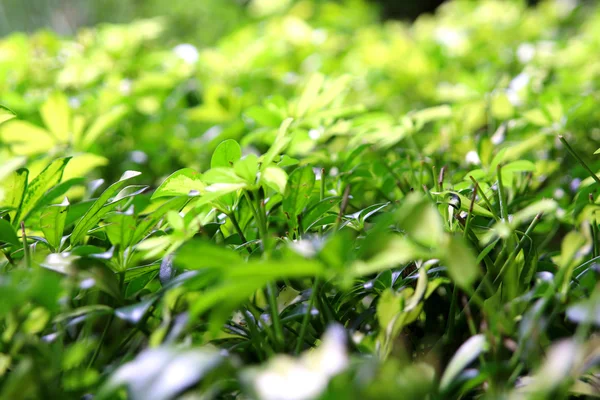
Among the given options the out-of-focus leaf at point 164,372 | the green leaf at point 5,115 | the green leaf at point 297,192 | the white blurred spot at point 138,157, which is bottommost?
the white blurred spot at point 138,157

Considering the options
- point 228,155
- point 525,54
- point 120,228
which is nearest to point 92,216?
point 120,228

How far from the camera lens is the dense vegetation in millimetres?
373

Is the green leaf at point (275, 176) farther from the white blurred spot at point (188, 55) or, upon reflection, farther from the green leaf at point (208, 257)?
the white blurred spot at point (188, 55)

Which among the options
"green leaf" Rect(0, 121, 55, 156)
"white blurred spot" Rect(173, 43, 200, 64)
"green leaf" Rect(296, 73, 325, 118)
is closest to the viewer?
"green leaf" Rect(296, 73, 325, 118)

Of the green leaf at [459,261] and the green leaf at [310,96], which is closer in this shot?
the green leaf at [459,261]

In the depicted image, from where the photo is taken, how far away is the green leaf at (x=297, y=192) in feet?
1.98

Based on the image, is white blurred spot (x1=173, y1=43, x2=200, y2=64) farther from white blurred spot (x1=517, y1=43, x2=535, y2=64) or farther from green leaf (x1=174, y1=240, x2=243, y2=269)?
green leaf (x1=174, y1=240, x2=243, y2=269)

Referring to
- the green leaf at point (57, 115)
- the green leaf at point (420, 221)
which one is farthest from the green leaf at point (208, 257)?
the green leaf at point (57, 115)

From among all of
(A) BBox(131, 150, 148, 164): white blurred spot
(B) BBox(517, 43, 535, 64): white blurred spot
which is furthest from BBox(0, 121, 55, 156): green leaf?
(B) BBox(517, 43, 535, 64): white blurred spot

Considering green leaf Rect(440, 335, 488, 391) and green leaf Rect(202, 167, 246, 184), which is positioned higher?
green leaf Rect(202, 167, 246, 184)

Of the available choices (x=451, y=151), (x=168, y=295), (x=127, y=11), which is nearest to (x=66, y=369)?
(x=168, y=295)

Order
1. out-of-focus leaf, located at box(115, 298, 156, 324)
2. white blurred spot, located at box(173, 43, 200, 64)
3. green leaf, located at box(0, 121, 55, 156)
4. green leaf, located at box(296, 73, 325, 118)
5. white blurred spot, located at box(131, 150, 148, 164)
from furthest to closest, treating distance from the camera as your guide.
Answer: white blurred spot, located at box(173, 43, 200, 64), white blurred spot, located at box(131, 150, 148, 164), green leaf, located at box(0, 121, 55, 156), green leaf, located at box(296, 73, 325, 118), out-of-focus leaf, located at box(115, 298, 156, 324)

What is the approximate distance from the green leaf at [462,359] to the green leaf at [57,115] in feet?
2.48

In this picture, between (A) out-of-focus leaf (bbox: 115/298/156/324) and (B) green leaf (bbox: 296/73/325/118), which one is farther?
(B) green leaf (bbox: 296/73/325/118)
